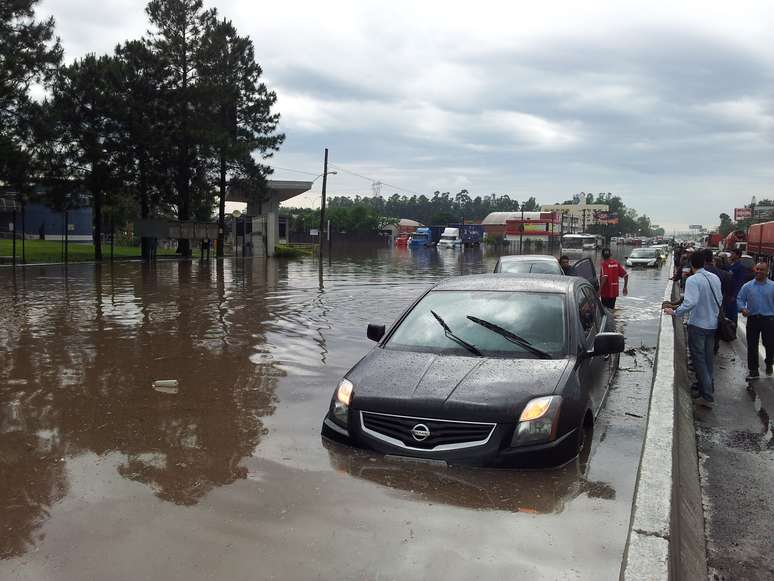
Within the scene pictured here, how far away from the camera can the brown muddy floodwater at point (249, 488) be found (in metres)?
3.76

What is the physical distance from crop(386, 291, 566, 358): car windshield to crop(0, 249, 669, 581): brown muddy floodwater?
41.6 inches

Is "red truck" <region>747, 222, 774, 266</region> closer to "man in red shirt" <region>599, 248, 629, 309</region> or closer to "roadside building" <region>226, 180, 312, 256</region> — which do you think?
"man in red shirt" <region>599, 248, 629, 309</region>

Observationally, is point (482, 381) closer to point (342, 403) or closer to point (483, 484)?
point (483, 484)

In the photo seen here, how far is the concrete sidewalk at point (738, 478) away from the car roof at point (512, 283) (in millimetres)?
1940

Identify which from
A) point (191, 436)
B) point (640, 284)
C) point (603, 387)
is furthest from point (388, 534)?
point (640, 284)

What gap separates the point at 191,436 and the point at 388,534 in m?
2.65

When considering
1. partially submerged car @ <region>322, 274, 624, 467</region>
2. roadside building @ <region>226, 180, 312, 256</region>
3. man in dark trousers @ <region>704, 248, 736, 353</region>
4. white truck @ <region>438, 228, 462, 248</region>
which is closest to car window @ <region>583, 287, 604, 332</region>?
partially submerged car @ <region>322, 274, 624, 467</region>

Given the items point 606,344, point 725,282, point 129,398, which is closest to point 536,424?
point 606,344

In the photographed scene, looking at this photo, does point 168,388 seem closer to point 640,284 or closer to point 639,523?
point 639,523

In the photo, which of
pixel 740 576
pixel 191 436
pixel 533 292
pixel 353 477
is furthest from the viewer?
pixel 533 292

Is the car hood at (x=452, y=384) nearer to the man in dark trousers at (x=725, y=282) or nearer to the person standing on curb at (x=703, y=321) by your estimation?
the person standing on curb at (x=703, y=321)

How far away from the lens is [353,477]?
196 inches

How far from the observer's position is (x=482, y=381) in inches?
203

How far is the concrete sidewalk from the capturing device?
163 inches
